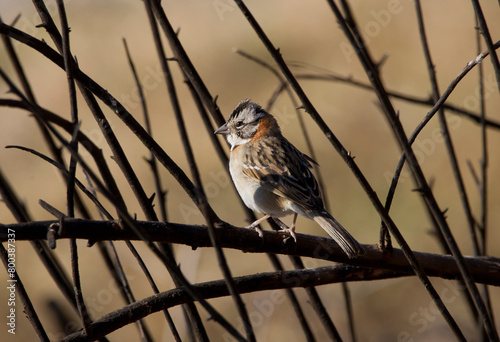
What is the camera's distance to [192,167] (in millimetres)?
2957

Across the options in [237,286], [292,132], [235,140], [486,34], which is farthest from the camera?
[292,132]

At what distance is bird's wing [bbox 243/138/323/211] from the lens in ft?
13.8

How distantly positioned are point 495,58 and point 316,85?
740 cm

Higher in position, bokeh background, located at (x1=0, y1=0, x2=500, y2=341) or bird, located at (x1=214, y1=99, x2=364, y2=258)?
bokeh background, located at (x1=0, y1=0, x2=500, y2=341)

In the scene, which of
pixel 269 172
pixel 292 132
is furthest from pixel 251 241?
pixel 292 132

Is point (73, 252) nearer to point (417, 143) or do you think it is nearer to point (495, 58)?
point (495, 58)

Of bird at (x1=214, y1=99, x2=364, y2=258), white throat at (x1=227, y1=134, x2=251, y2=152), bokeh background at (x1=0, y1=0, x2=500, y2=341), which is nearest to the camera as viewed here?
bird at (x1=214, y1=99, x2=364, y2=258)

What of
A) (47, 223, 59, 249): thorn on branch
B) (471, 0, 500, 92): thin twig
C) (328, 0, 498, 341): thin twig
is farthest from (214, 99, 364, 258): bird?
(47, 223, 59, 249): thorn on branch

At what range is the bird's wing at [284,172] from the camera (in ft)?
13.8

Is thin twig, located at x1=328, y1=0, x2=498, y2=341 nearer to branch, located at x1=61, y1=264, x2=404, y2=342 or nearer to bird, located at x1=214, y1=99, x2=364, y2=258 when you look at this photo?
branch, located at x1=61, y1=264, x2=404, y2=342

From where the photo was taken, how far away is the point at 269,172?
4.54 m

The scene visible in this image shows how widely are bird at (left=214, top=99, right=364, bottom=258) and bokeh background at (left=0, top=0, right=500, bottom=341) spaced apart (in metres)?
2.24

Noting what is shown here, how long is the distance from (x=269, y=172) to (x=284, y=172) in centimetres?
13

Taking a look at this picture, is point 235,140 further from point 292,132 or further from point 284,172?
point 292,132
